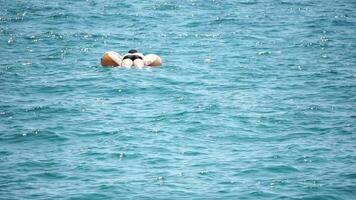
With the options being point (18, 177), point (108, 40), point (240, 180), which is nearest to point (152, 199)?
point (240, 180)

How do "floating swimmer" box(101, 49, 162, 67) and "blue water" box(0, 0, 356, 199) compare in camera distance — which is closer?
"blue water" box(0, 0, 356, 199)

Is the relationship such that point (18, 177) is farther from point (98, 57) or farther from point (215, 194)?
point (98, 57)

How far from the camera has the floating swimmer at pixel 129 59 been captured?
31.3 meters

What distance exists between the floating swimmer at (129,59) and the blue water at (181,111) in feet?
1.74

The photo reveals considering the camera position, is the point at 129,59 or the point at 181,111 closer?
the point at 181,111

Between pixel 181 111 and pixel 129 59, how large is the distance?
856cm

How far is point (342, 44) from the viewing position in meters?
36.4

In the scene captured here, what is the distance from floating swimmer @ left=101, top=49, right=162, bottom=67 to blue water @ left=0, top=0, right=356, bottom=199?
53cm

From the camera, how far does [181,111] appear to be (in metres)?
24.0

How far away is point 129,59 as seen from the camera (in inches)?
1244

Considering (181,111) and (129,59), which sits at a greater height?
(129,59)

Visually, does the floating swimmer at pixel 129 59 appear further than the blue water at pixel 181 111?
Yes

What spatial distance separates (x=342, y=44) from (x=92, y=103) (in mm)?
18659

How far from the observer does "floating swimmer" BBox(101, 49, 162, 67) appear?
103ft
